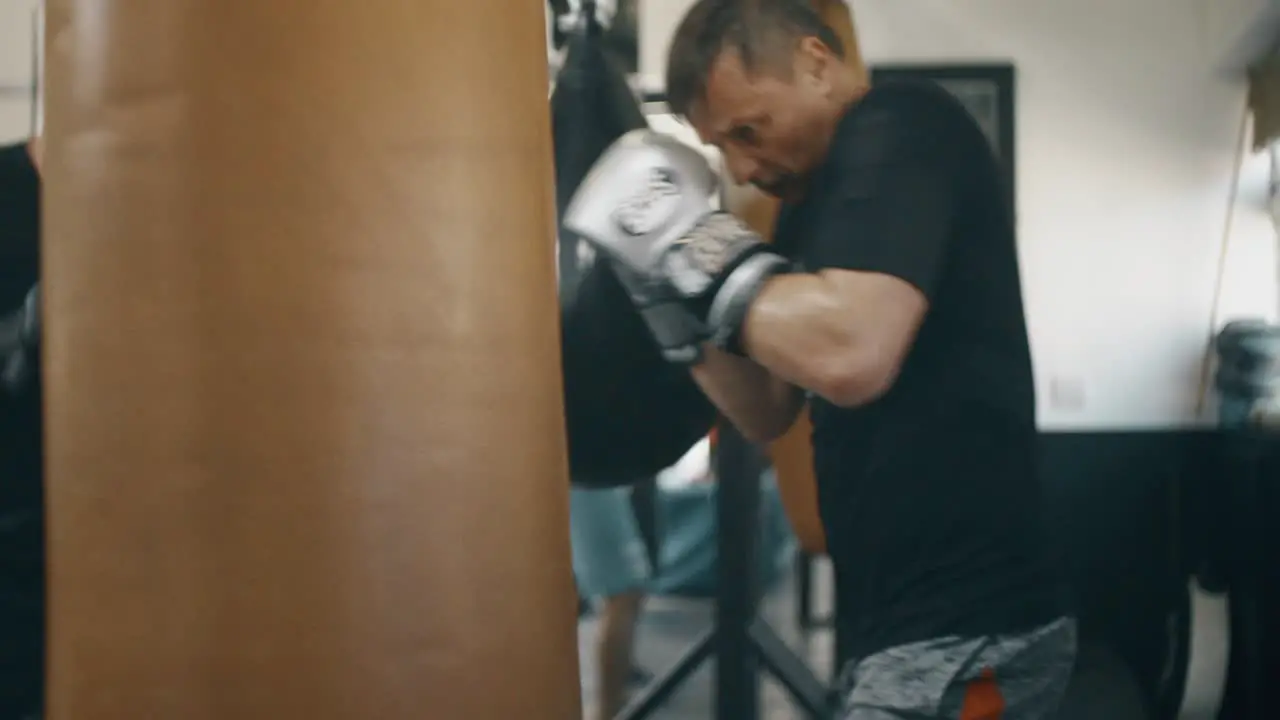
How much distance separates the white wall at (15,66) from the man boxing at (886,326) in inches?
103

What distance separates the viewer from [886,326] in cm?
79

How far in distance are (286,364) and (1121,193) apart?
3185mm

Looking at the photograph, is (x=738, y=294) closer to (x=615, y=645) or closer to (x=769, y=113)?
(x=769, y=113)

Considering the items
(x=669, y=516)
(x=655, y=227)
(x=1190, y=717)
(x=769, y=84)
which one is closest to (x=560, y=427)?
(x=655, y=227)

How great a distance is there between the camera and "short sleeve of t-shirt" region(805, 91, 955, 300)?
804 millimetres

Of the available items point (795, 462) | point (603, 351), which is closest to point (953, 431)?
point (603, 351)

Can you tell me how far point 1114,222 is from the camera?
3.23 metres

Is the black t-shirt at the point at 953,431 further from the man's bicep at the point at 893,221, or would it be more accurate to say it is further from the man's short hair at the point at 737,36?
the man's short hair at the point at 737,36

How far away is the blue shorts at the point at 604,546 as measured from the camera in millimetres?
2102

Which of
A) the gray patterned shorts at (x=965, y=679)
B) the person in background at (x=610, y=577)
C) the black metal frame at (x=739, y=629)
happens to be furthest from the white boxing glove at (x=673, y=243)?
the person in background at (x=610, y=577)

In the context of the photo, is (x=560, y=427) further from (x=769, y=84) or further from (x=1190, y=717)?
(x=1190, y=717)

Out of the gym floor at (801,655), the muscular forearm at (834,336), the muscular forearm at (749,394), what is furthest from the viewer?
the gym floor at (801,655)

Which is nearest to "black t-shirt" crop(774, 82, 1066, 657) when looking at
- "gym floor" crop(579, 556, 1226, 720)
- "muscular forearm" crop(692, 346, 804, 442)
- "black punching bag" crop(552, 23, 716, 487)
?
"muscular forearm" crop(692, 346, 804, 442)

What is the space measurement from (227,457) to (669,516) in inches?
110
